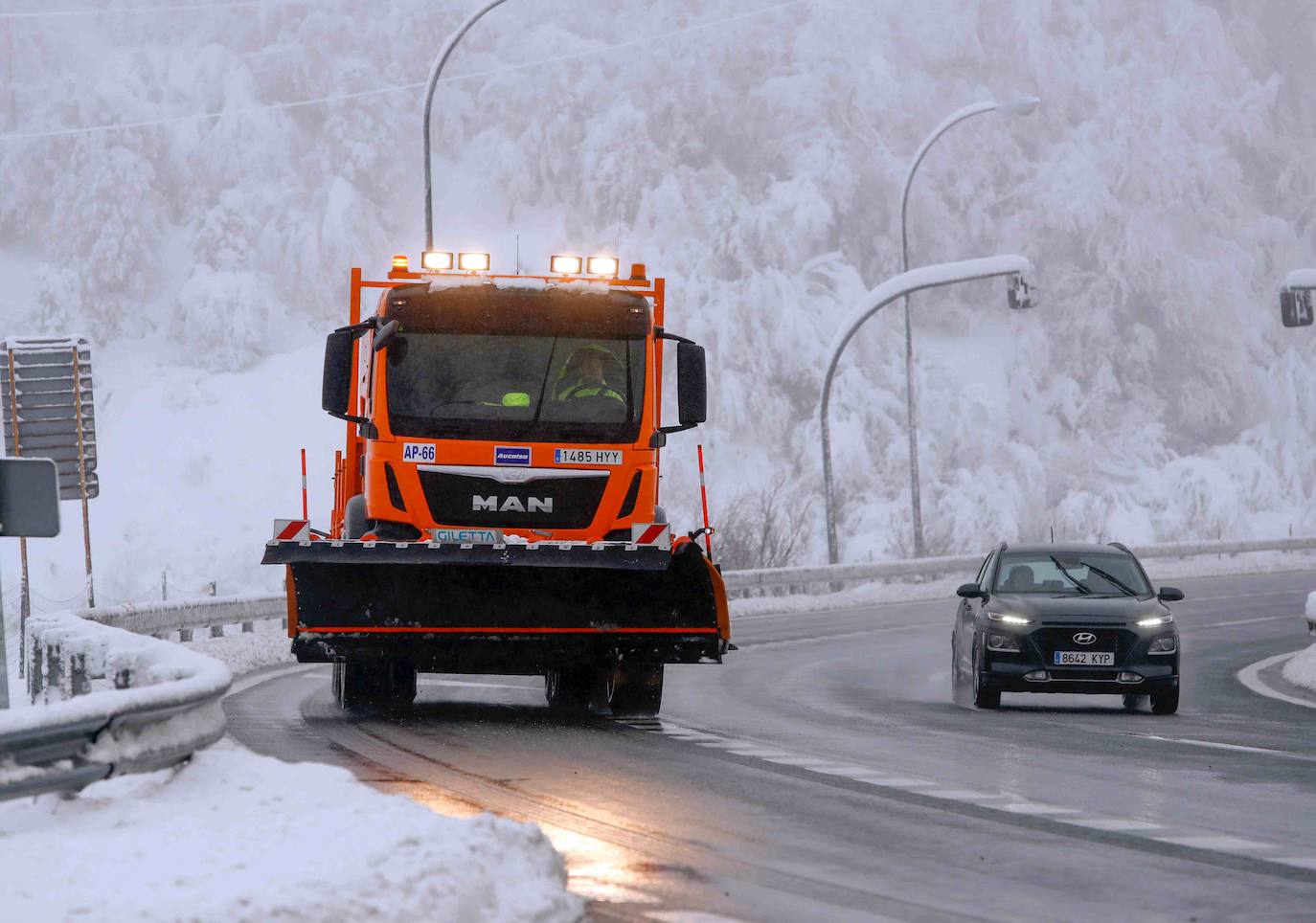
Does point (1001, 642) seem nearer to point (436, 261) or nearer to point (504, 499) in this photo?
point (504, 499)

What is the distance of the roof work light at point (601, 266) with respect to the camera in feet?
55.2

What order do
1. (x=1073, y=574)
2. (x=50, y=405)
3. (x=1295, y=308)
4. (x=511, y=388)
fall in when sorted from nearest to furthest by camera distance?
(x=511, y=388) < (x=1073, y=574) < (x=50, y=405) < (x=1295, y=308)

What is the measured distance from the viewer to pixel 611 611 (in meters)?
15.0

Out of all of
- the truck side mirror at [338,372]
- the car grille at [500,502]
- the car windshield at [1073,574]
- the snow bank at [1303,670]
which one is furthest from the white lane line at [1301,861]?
the snow bank at [1303,670]

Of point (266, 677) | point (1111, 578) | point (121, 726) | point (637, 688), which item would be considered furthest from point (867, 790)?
point (266, 677)

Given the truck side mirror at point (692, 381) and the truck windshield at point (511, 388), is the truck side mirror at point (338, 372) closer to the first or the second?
the truck windshield at point (511, 388)

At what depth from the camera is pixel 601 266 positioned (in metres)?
16.9

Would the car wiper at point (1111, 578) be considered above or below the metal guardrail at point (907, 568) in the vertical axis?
above

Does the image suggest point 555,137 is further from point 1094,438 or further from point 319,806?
point 319,806

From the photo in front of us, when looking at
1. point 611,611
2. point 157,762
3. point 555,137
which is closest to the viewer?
point 157,762

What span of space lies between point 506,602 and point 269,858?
8039 mm

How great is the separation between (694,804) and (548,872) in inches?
124

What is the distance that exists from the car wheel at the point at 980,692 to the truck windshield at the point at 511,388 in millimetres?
3968

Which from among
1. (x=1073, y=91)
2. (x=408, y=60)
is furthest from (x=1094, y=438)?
(x=408, y=60)
